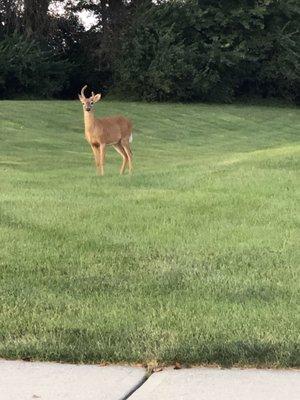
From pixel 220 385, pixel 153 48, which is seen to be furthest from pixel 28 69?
pixel 220 385

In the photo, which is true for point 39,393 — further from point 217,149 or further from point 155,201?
point 217,149

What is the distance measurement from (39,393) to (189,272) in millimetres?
2770

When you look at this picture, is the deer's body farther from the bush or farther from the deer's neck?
the bush

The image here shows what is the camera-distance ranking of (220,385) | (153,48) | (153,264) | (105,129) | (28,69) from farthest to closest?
1. (153,48)
2. (28,69)
3. (105,129)
4. (153,264)
5. (220,385)

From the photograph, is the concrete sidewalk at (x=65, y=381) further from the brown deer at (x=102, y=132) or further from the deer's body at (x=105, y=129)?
the deer's body at (x=105, y=129)

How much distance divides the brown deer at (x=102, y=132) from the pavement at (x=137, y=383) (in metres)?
9.97

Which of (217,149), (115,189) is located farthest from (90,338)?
(217,149)

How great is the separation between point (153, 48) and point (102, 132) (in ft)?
90.0

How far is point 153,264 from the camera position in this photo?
6.84 meters

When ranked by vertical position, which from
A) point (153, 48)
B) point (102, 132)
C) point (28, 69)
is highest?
point (153, 48)

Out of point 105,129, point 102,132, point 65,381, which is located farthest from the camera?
point 105,129

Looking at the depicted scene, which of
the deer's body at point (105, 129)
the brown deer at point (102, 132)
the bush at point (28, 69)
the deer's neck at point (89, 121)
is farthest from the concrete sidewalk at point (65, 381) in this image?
the bush at point (28, 69)

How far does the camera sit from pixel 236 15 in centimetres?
4256

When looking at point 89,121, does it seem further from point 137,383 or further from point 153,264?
point 137,383
